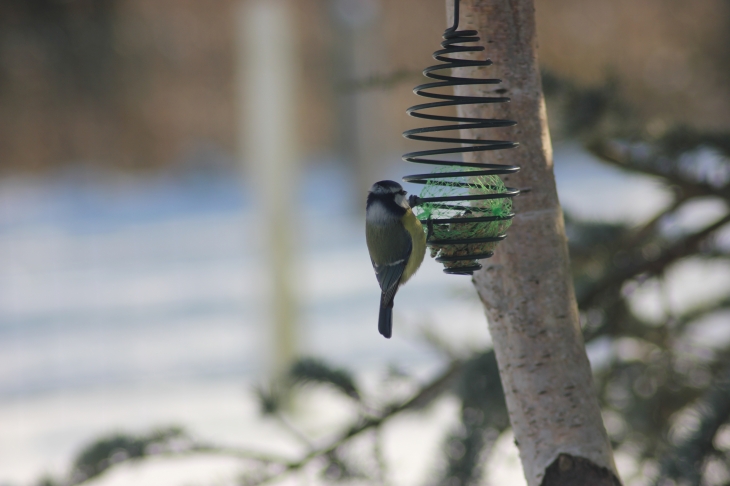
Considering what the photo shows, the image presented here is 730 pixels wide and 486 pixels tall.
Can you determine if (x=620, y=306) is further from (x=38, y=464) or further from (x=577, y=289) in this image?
(x=38, y=464)

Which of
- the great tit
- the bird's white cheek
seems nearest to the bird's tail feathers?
the great tit

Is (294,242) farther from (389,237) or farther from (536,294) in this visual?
(536,294)

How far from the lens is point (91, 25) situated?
22.7 ft

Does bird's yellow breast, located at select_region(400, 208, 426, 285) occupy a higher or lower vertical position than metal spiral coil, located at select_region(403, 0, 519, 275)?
lower

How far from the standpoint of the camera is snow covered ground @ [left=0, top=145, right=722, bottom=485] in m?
2.86

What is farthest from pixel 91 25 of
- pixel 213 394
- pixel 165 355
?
pixel 213 394

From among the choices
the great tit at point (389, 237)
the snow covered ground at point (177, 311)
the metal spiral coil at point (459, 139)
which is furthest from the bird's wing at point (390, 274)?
the snow covered ground at point (177, 311)

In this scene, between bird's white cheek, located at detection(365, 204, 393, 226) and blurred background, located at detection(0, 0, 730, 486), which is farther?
blurred background, located at detection(0, 0, 730, 486)

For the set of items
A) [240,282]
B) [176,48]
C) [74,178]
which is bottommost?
[240,282]

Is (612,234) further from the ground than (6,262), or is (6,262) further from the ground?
(612,234)

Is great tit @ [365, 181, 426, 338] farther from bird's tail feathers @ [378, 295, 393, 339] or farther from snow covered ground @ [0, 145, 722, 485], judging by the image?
snow covered ground @ [0, 145, 722, 485]

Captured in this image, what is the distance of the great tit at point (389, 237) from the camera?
40.1 inches

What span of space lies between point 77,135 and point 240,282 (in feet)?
10.5

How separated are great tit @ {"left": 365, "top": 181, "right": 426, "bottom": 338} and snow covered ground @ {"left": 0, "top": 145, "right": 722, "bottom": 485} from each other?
1.08 feet
